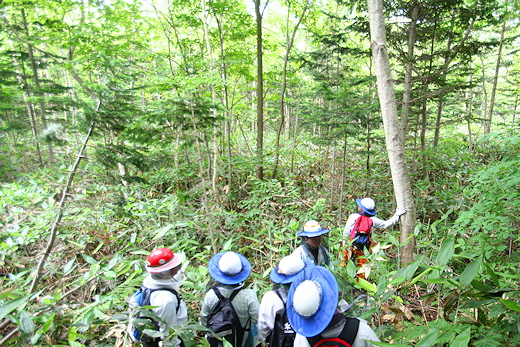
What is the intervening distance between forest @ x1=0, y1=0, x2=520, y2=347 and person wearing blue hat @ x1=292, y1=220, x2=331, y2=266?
21 cm

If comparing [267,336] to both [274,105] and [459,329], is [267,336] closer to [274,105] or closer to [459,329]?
[459,329]

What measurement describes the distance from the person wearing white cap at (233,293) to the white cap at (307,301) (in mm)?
1183

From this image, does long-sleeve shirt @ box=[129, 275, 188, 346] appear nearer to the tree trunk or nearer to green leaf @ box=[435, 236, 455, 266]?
green leaf @ box=[435, 236, 455, 266]

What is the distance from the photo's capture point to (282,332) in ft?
8.58

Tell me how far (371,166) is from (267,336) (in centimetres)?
838

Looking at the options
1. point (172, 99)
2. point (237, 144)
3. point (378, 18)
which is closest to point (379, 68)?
point (378, 18)

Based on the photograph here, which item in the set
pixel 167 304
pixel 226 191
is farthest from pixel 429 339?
pixel 226 191

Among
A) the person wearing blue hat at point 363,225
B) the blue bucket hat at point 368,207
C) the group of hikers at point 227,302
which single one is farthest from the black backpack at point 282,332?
the blue bucket hat at point 368,207

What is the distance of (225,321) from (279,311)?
555 mm

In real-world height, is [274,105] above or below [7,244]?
above

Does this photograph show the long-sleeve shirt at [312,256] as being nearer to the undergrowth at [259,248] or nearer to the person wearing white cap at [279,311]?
the undergrowth at [259,248]

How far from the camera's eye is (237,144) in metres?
13.1

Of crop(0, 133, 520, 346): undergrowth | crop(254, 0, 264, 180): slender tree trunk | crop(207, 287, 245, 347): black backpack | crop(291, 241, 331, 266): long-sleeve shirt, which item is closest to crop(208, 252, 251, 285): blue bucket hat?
crop(207, 287, 245, 347): black backpack

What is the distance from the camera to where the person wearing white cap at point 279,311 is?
103 inches
